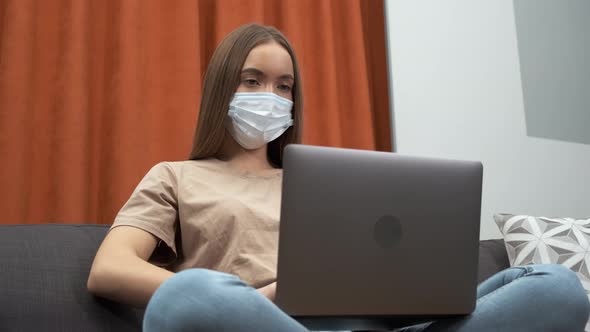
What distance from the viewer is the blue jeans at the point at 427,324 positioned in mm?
802

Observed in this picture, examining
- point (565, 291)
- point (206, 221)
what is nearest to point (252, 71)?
point (206, 221)

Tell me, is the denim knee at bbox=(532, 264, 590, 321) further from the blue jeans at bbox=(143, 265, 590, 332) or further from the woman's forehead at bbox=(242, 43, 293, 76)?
the woman's forehead at bbox=(242, 43, 293, 76)

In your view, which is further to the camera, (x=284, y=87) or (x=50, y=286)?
(x=284, y=87)

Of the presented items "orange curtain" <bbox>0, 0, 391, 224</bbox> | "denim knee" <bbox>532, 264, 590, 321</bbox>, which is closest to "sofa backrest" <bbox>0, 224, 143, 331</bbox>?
Result: "orange curtain" <bbox>0, 0, 391, 224</bbox>

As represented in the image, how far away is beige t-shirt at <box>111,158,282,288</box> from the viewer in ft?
4.02

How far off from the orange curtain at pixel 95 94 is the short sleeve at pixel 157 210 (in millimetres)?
478

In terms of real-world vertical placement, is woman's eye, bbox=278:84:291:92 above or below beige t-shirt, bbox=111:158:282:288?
above

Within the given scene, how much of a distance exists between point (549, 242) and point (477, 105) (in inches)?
32.3

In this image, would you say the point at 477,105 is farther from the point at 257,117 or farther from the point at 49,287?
the point at 49,287

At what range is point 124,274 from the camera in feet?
3.54

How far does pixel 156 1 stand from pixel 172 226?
35.7 inches

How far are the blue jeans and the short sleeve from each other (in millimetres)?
392

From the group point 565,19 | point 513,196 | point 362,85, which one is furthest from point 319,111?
point 565,19

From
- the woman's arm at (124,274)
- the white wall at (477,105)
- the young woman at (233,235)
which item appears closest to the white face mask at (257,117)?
the young woman at (233,235)
